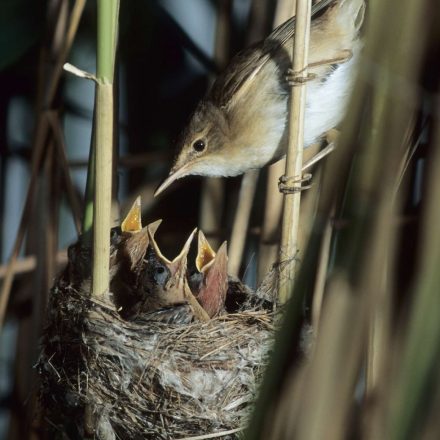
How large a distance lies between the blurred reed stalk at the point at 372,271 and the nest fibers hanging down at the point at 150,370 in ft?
3.45

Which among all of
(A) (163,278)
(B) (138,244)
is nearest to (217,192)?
(B) (138,244)

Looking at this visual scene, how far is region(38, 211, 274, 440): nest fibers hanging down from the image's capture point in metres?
1.53

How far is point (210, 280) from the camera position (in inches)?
74.1

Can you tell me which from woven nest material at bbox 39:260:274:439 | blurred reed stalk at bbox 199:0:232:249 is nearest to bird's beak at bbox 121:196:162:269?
woven nest material at bbox 39:260:274:439

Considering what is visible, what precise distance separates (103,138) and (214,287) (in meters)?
0.73

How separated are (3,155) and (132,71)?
0.52 metres

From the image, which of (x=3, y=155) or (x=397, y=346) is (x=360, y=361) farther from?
(x=3, y=155)

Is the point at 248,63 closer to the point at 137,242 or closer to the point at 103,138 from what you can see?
the point at 137,242

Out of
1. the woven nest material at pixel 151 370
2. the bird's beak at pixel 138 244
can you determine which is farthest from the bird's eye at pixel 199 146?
the woven nest material at pixel 151 370

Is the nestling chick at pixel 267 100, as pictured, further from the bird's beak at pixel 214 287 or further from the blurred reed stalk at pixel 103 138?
the blurred reed stalk at pixel 103 138

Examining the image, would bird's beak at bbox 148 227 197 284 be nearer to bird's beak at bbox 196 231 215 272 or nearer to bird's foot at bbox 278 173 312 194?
bird's beak at bbox 196 231 215 272

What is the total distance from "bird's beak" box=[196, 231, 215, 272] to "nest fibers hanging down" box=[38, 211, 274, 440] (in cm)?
33

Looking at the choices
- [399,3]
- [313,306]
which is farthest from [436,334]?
[313,306]

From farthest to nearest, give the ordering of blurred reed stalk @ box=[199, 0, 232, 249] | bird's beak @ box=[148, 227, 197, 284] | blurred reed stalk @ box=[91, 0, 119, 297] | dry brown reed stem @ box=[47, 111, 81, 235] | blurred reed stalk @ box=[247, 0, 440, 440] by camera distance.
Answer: blurred reed stalk @ box=[199, 0, 232, 249]
dry brown reed stem @ box=[47, 111, 81, 235]
bird's beak @ box=[148, 227, 197, 284]
blurred reed stalk @ box=[91, 0, 119, 297]
blurred reed stalk @ box=[247, 0, 440, 440]
